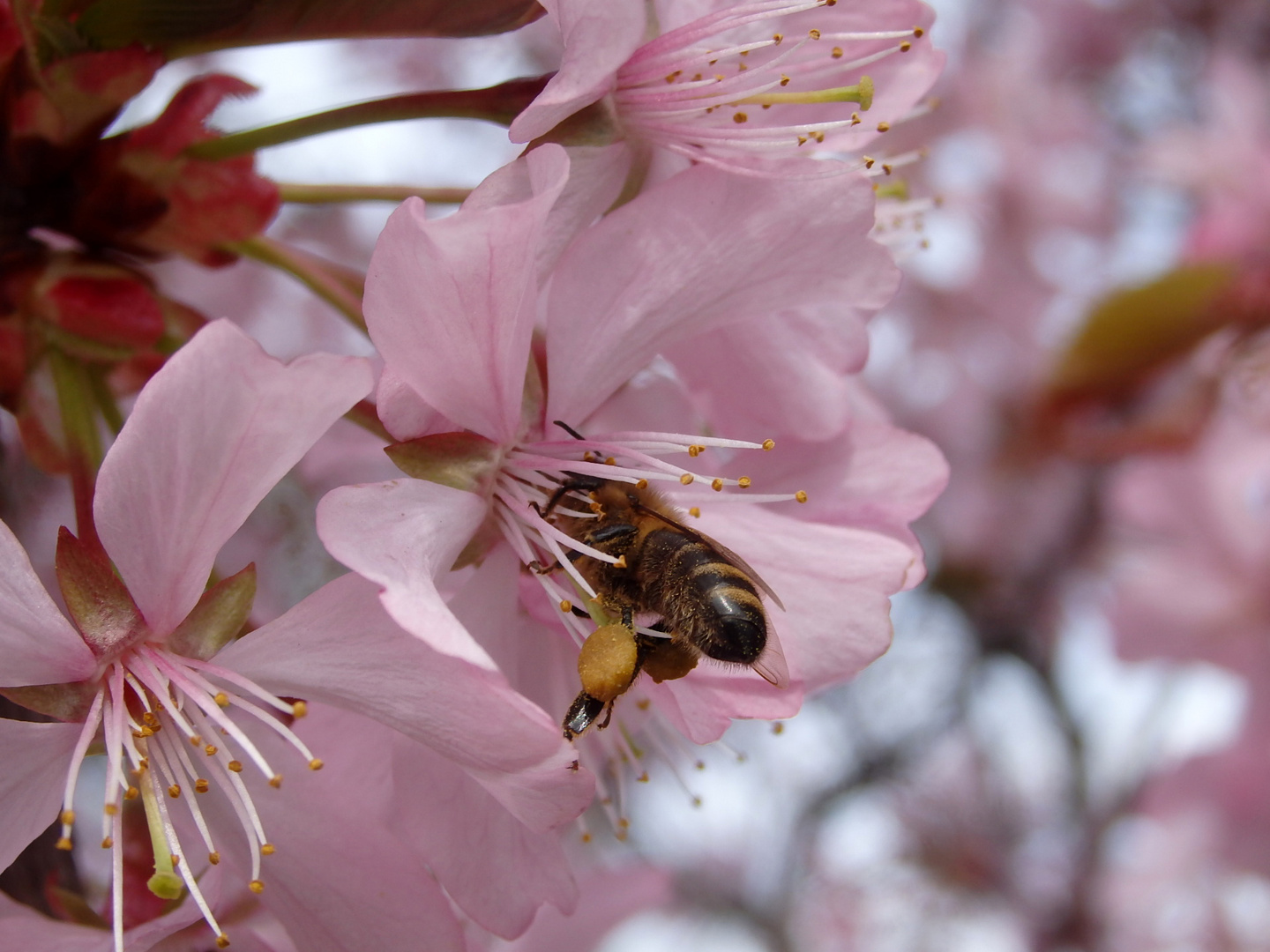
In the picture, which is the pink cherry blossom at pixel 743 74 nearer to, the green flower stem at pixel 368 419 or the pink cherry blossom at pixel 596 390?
the pink cherry blossom at pixel 596 390

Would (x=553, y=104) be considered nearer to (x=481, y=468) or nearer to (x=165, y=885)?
(x=481, y=468)

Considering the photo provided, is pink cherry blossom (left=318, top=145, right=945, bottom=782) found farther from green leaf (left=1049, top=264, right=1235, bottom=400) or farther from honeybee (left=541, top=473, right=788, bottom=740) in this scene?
green leaf (left=1049, top=264, right=1235, bottom=400)

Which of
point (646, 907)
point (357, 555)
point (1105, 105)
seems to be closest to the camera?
point (357, 555)

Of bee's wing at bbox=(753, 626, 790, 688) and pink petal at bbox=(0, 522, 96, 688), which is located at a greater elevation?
pink petal at bbox=(0, 522, 96, 688)

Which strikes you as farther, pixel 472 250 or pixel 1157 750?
pixel 1157 750

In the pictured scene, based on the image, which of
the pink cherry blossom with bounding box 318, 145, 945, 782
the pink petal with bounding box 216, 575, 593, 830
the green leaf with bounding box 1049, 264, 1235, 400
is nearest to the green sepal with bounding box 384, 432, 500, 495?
the pink cherry blossom with bounding box 318, 145, 945, 782

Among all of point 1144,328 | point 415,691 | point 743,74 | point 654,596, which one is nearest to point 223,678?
point 415,691

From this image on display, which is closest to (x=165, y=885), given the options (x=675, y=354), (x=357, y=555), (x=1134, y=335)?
(x=357, y=555)
